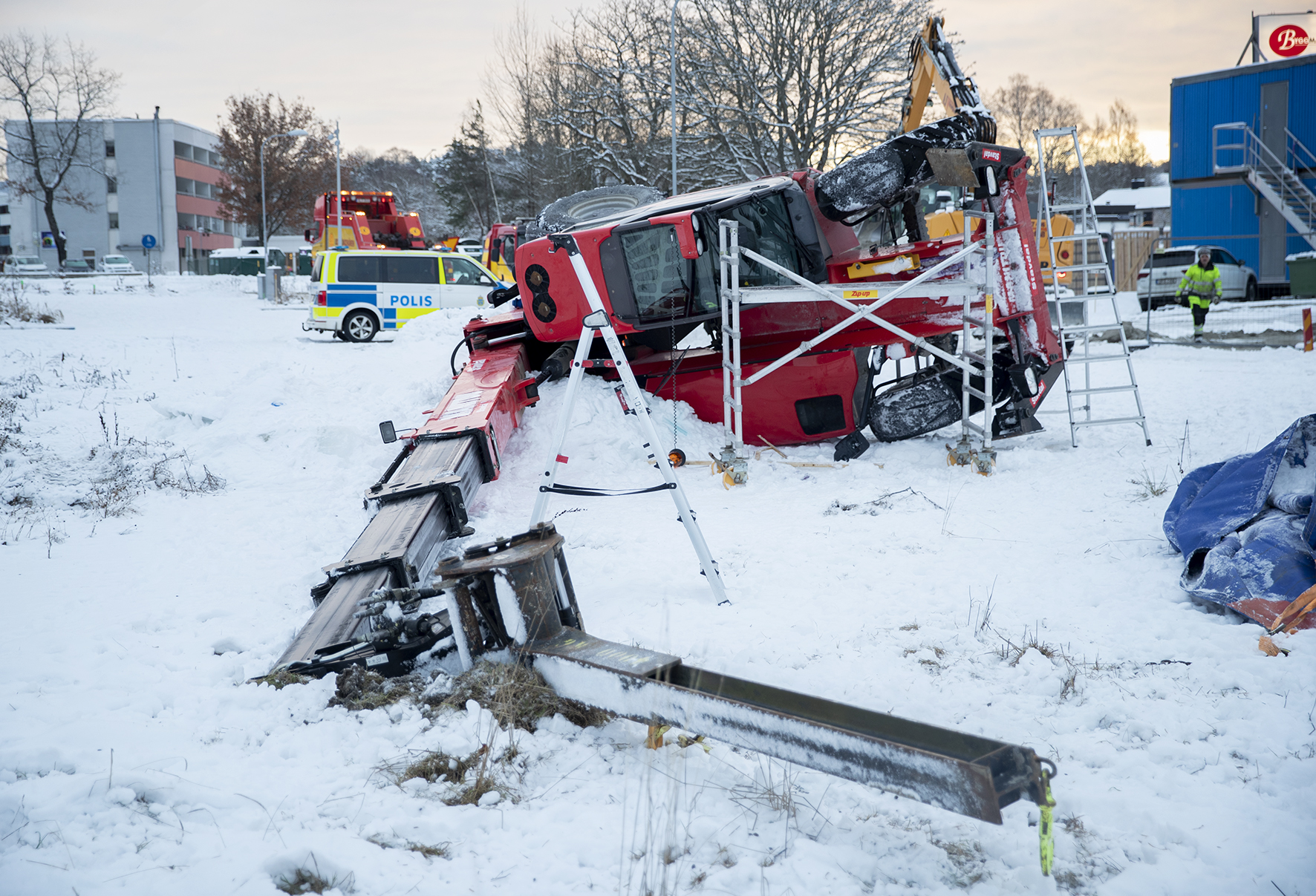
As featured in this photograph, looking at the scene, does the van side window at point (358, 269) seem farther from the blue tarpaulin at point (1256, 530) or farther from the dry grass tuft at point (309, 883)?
the dry grass tuft at point (309, 883)

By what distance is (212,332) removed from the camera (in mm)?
19422

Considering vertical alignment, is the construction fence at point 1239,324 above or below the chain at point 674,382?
above

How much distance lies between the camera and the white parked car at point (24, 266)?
44.0m

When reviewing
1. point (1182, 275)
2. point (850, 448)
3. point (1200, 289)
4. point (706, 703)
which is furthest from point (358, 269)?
point (1182, 275)

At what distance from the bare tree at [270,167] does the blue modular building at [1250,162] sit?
4353 cm

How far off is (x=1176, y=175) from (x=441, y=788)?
30.9m

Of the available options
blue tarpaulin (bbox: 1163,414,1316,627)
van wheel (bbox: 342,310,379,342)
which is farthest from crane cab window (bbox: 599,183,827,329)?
van wheel (bbox: 342,310,379,342)

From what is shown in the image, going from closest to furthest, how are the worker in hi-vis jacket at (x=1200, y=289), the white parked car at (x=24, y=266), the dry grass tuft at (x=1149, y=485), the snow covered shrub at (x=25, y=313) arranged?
1. the dry grass tuft at (x=1149, y=485)
2. the worker in hi-vis jacket at (x=1200, y=289)
3. the snow covered shrub at (x=25, y=313)
4. the white parked car at (x=24, y=266)

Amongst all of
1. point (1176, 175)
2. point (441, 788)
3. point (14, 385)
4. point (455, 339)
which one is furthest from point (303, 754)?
point (1176, 175)

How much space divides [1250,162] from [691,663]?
28794mm

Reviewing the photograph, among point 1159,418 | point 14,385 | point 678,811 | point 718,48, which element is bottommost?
point 678,811

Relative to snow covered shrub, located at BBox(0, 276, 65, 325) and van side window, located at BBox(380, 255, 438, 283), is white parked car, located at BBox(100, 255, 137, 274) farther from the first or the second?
van side window, located at BBox(380, 255, 438, 283)

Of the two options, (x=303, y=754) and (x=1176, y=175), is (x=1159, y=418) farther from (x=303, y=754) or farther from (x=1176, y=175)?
(x=1176, y=175)

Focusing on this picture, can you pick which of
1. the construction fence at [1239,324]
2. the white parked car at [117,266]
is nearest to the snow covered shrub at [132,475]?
the construction fence at [1239,324]
